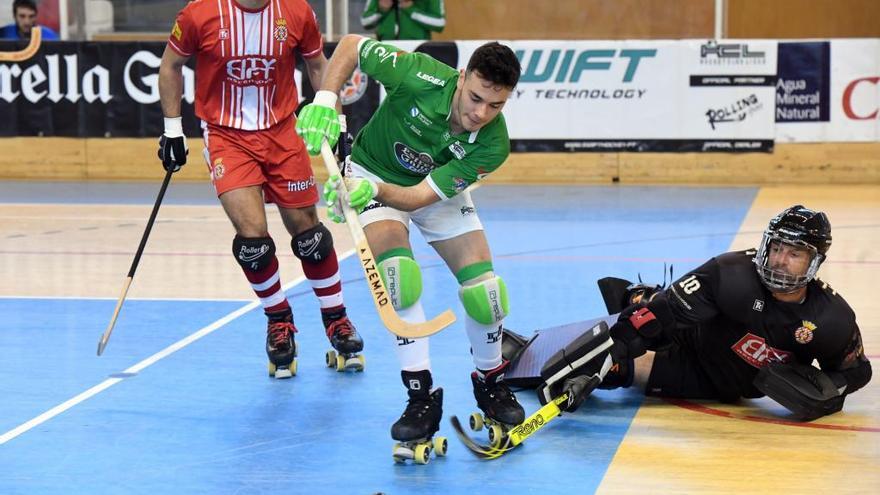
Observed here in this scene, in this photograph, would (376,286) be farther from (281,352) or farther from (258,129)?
(258,129)

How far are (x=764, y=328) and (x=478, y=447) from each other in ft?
4.46

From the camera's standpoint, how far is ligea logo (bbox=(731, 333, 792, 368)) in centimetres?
567

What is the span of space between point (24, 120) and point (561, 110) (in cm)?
600

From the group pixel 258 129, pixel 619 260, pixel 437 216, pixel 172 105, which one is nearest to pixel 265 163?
pixel 258 129

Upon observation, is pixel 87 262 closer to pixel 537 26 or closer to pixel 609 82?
pixel 609 82

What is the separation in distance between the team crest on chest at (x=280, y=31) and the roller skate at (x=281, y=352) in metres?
1.43

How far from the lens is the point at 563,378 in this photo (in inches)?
223

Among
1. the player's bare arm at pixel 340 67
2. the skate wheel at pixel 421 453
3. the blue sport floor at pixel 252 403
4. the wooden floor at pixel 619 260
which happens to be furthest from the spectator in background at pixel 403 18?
the skate wheel at pixel 421 453

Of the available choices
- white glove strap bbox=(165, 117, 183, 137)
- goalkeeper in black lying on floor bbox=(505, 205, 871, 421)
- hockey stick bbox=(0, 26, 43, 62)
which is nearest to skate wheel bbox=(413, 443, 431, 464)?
goalkeeper in black lying on floor bbox=(505, 205, 871, 421)

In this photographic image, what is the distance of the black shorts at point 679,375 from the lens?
5930 millimetres

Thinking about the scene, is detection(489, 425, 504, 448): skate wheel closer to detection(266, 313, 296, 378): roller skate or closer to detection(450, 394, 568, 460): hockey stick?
detection(450, 394, 568, 460): hockey stick

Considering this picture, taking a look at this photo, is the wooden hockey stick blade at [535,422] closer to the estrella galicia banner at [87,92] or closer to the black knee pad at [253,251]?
the black knee pad at [253,251]

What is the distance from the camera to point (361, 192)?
4.99 meters

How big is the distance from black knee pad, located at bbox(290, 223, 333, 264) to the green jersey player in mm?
1051
